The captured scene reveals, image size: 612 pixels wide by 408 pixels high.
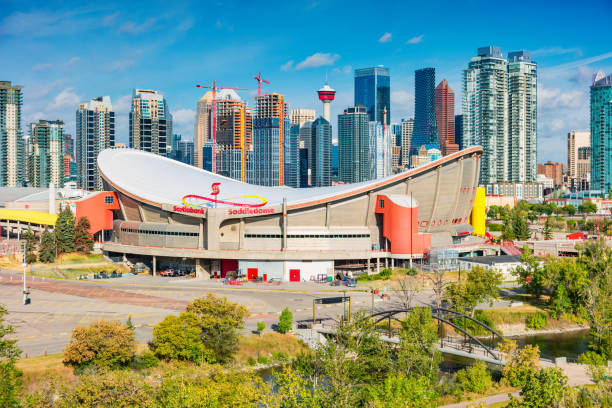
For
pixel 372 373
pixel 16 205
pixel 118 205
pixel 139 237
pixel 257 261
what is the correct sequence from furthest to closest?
pixel 16 205 → pixel 118 205 → pixel 139 237 → pixel 257 261 → pixel 372 373

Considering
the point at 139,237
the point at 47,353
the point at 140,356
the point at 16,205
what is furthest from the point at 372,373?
the point at 16,205

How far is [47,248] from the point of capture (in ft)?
297

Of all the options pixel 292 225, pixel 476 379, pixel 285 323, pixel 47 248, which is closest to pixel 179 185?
pixel 47 248

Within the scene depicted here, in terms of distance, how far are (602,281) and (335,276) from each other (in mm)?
33332

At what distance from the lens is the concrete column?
85656 millimetres

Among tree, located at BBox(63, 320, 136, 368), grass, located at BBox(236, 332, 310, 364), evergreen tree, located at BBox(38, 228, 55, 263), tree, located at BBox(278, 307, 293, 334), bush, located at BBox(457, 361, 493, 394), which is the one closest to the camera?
bush, located at BBox(457, 361, 493, 394)

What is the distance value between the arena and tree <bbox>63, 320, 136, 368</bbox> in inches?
1497

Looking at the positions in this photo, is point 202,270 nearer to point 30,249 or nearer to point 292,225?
point 292,225

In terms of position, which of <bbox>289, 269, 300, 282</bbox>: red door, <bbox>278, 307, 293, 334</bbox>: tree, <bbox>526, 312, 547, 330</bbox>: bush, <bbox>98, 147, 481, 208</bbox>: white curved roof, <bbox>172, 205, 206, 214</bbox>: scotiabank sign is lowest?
<bbox>526, 312, 547, 330</bbox>: bush

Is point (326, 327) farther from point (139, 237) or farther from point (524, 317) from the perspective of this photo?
point (139, 237)

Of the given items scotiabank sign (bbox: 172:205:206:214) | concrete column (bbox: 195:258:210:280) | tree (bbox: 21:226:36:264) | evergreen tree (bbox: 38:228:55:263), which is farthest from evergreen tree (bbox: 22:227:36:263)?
concrete column (bbox: 195:258:210:280)

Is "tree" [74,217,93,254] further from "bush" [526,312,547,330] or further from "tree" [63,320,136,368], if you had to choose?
"bush" [526,312,547,330]

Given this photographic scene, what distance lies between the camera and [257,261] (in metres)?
84.0

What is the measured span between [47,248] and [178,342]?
169 feet
